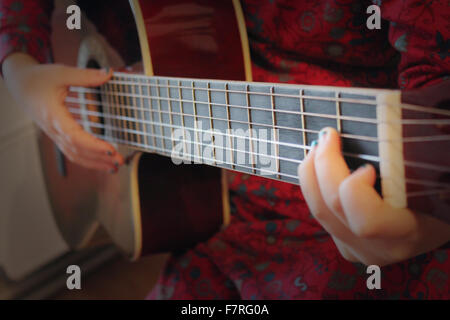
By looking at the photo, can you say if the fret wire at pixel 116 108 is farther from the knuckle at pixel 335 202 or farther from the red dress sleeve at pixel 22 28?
the knuckle at pixel 335 202

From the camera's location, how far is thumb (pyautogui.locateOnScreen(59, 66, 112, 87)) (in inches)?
32.4

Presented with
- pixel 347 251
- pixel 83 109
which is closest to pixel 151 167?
pixel 83 109

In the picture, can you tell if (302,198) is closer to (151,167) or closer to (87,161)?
(151,167)

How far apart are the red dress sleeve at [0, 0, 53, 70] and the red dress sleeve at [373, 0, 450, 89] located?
→ 711mm

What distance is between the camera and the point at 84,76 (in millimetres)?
835

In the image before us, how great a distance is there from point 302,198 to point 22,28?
0.69 m

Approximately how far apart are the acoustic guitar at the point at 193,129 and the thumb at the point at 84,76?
0.07 feet

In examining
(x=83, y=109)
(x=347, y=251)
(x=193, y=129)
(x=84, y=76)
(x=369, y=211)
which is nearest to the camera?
(x=369, y=211)

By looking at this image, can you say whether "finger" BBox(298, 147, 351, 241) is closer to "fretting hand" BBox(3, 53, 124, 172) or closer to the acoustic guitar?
the acoustic guitar

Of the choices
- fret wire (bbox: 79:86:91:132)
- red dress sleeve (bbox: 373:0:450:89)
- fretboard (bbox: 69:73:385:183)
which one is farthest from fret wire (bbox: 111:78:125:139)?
red dress sleeve (bbox: 373:0:450:89)

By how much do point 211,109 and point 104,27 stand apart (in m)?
0.43

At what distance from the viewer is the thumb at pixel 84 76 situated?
82cm

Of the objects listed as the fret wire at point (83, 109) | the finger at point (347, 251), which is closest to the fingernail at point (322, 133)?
the finger at point (347, 251)

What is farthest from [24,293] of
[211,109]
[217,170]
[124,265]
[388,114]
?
[388,114]
